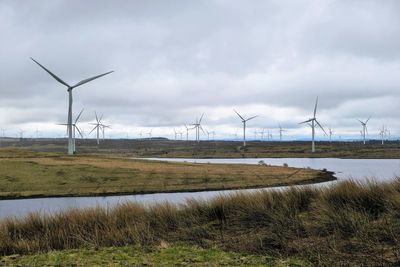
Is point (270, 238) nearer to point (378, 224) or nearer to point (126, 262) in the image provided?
point (378, 224)

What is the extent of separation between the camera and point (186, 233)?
14.7 meters

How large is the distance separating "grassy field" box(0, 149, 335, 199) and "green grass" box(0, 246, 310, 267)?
34862 millimetres

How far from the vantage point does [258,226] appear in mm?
15078

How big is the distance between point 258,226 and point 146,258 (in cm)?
494

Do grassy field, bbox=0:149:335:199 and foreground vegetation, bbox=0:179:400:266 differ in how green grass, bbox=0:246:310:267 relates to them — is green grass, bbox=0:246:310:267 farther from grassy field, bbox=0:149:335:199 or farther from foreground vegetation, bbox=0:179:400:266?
grassy field, bbox=0:149:335:199

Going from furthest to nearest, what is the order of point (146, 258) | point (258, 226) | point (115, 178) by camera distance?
1. point (115, 178)
2. point (258, 226)
3. point (146, 258)

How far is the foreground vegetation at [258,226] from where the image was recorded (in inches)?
445

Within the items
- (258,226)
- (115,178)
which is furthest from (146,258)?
(115,178)

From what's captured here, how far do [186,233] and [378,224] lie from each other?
563 centimetres

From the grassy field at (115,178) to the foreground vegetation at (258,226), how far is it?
30.7m

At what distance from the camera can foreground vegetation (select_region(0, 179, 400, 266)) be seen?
11305 millimetres

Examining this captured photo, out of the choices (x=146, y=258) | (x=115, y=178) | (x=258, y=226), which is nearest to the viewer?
(x=146, y=258)

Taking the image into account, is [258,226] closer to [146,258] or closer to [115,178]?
[146,258]

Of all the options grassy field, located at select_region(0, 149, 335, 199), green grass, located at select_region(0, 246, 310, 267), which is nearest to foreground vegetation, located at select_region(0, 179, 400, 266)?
green grass, located at select_region(0, 246, 310, 267)
